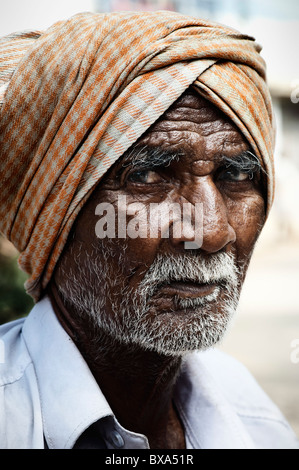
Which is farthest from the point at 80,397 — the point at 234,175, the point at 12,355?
the point at 234,175

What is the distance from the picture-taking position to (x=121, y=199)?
2.14 meters

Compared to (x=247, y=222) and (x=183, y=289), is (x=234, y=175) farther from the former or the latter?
(x=183, y=289)

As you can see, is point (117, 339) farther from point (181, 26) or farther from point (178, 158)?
point (181, 26)

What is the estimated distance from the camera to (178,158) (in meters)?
2.09

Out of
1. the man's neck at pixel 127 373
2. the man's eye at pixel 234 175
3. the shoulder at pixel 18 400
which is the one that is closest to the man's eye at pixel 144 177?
the man's eye at pixel 234 175

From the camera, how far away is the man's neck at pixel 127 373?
2.29 m

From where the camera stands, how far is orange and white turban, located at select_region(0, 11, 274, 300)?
205 centimetres

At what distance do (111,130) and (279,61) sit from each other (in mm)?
9408

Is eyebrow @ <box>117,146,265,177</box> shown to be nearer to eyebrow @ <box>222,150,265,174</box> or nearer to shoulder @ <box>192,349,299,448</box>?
eyebrow @ <box>222,150,265,174</box>

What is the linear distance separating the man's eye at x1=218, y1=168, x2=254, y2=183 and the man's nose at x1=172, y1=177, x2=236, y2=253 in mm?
114

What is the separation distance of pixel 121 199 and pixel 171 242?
9.8 inches

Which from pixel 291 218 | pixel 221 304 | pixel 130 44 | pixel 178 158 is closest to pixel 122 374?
pixel 221 304

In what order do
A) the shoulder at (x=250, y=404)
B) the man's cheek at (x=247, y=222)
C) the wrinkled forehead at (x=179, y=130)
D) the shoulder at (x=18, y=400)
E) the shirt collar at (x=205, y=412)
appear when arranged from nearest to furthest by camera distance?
the shoulder at (x=18, y=400) < the wrinkled forehead at (x=179, y=130) < the man's cheek at (x=247, y=222) < the shirt collar at (x=205, y=412) < the shoulder at (x=250, y=404)

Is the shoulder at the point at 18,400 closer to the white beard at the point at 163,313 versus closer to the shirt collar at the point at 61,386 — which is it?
the shirt collar at the point at 61,386
